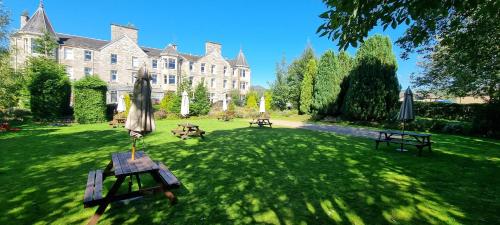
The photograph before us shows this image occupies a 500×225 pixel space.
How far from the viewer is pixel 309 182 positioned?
6539 mm

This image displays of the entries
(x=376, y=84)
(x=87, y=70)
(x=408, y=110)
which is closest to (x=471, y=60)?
(x=408, y=110)

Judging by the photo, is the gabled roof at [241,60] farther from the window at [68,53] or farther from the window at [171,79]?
the window at [68,53]

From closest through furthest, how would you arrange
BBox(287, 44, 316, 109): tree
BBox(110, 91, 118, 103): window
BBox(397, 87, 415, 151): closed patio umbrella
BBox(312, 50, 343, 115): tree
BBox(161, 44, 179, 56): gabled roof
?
BBox(397, 87, 415, 151): closed patio umbrella → BBox(312, 50, 343, 115): tree → BBox(287, 44, 316, 109): tree → BBox(110, 91, 118, 103): window → BBox(161, 44, 179, 56): gabled roof

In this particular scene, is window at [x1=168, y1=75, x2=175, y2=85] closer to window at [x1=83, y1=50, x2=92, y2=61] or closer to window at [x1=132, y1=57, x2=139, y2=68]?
window at [x1=132, y1=57, x2=139, y2=68]

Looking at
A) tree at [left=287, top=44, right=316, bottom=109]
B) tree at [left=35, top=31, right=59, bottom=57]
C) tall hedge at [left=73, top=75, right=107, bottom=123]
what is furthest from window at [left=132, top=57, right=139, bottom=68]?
tree at [left=287, top=44, right=316, bottom=109]

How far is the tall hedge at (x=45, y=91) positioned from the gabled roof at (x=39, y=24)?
52.0ft

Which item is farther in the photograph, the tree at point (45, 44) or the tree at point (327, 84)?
the tree at point (45, 44)

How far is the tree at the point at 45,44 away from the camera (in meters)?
32.4

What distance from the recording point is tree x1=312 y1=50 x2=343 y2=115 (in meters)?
26.9

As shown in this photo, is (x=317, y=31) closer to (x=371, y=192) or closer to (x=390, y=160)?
(x=371, y=192)

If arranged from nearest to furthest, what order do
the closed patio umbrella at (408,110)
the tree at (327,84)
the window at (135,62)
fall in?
the closed patio umbrella at (408,110), the tree at (327,84), the window at (135,62)

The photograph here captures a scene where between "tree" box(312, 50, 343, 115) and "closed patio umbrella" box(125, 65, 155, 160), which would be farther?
"tree" box(312, 50, 343, 115)

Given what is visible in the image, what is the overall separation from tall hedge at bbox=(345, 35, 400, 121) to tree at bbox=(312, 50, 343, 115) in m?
3.66

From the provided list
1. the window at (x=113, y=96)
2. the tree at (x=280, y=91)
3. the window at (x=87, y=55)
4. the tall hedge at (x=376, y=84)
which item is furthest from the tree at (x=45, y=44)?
the tall hedge at (x=376, y=84)
